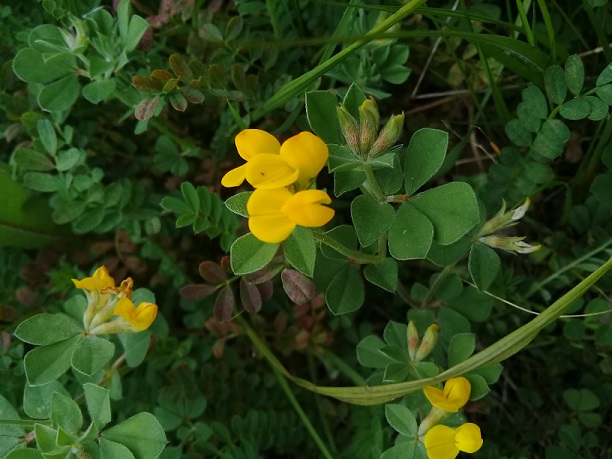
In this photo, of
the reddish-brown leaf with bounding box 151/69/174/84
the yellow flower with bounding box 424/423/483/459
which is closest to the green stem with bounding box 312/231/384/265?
the yellow flower with bounding box 424/423/483/459

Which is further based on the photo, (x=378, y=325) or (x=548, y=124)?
(x=378, y=325)

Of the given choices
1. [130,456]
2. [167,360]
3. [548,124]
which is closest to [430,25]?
[548,124]

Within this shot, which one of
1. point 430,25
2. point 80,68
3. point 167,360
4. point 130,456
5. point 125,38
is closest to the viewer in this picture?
point 130,456

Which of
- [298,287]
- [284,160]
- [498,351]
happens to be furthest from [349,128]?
[498,351]

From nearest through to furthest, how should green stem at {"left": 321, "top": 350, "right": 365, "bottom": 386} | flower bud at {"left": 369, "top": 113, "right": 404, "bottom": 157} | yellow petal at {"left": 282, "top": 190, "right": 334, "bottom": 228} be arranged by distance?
1. yellow petal at {"left": 282, "top": 190, "right": 334, "bottom": 228}
2. flower bud at {"left": 369, "top": 113, "right": 404, "bottom": 157}
3. green stem at {"left": 321, "top": 350, "right": 365, "bottom": 386}

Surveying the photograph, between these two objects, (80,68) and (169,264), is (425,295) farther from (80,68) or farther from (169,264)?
(80,68)

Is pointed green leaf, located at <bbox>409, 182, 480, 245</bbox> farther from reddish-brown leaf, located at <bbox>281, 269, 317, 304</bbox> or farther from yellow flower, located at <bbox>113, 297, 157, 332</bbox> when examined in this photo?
yellow flower, located at <bbox>113, 297, 157, 332</bbox>
